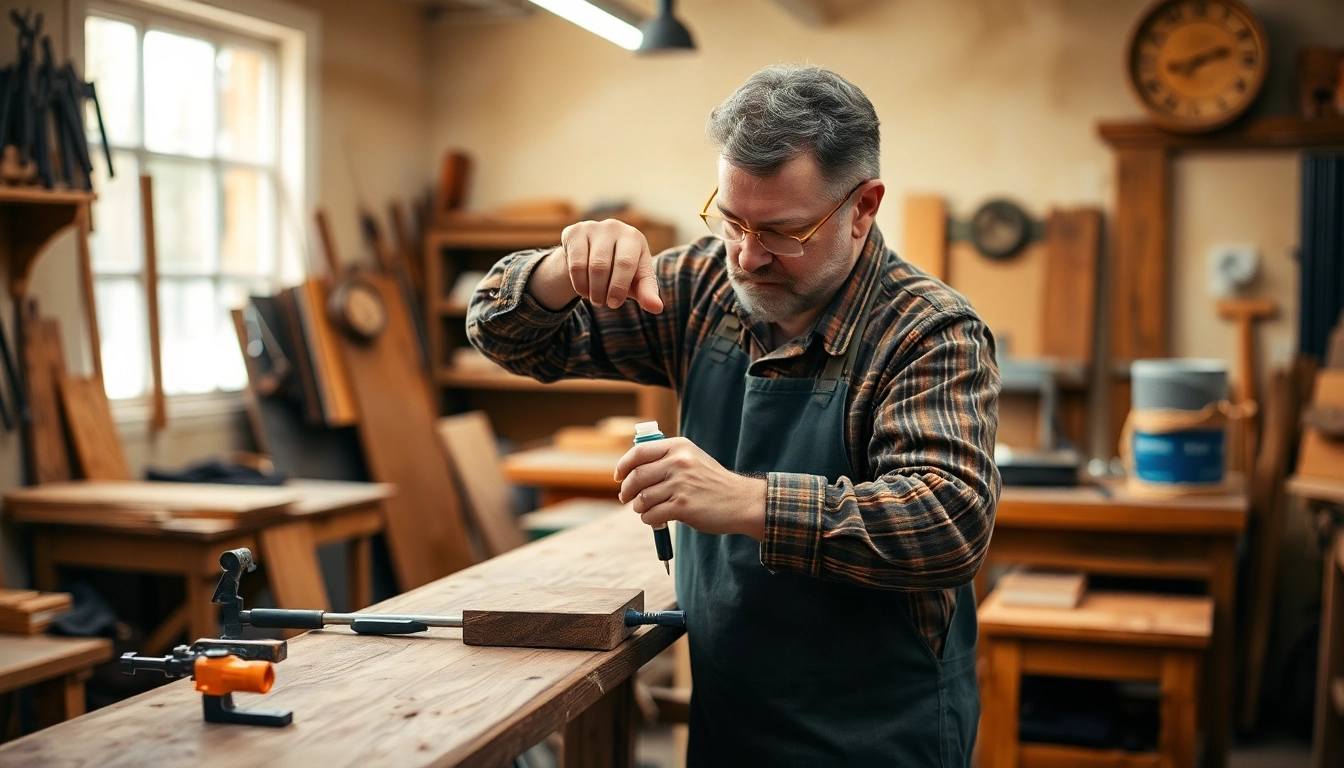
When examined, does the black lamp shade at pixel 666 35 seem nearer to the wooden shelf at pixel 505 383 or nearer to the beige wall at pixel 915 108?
the beige wall at pixel 915 108

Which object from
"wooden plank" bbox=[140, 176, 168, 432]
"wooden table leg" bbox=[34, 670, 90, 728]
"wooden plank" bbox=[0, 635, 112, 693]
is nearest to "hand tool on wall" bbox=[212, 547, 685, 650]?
"wooden plank" bbox=[0, 635, 112, 693]

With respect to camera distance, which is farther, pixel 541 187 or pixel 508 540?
pixel 541 187

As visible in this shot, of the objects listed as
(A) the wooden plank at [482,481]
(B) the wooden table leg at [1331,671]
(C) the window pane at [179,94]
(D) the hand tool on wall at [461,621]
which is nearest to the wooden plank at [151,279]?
(C) the window pane at [179,94]

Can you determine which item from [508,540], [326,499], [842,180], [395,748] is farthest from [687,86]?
[395,748]

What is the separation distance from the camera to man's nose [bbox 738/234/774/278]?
5.87 ft

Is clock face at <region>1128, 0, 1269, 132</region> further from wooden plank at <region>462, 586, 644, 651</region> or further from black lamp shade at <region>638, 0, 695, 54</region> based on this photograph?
wooden plank at <region>462, 586, 644, 651</region>

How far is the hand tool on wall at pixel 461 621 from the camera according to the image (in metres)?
1.59

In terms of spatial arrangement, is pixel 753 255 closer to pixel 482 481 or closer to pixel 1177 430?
pixel 1177 430

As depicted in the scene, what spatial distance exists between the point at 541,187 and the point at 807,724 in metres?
4.87

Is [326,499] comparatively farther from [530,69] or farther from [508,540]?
[530,69]

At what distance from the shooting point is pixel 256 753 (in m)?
1.25

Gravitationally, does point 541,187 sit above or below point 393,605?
above

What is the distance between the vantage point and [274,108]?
530 centimetres

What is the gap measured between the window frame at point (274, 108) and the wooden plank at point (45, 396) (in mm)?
388
